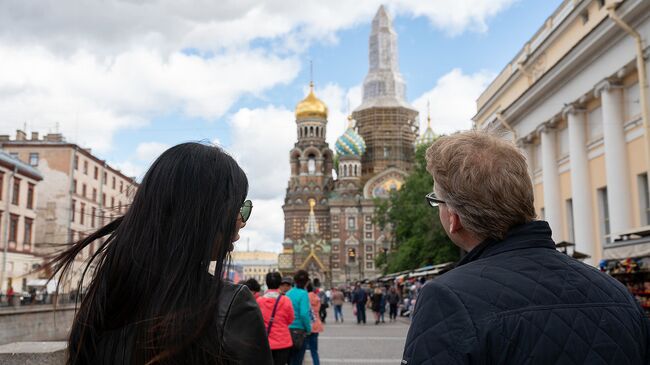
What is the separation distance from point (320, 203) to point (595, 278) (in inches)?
3672

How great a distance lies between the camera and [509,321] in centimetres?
194

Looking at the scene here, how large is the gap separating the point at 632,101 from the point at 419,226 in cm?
2189

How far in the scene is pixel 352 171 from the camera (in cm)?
9388

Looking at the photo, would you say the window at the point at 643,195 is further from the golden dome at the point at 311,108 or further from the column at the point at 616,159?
the golden dome at the point at 311,108

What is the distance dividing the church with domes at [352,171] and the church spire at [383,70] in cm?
15

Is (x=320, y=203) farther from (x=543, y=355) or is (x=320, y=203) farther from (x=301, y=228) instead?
(x=543, y=355)

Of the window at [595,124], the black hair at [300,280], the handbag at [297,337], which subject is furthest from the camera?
the window at [595,124]

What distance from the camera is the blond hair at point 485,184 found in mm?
2266

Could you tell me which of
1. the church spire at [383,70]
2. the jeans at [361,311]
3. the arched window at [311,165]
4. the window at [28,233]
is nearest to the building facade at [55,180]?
the window at [28,233]

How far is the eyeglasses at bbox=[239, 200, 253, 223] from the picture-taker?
2.34 meters

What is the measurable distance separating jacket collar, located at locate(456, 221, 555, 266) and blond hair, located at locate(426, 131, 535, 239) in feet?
0.13

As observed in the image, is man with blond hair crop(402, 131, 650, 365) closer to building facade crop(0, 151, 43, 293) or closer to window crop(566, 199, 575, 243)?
window crop(566, 199, 575, 243)

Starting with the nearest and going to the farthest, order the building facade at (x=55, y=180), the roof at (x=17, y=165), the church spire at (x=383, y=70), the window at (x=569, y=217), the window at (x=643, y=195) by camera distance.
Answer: the window at (x=643, y=195) < the window at (x=569, y=217) < the roof at (x=17, y=165) < the building facade at (x=55, y=180) < the church spire at (x=383, y=70)

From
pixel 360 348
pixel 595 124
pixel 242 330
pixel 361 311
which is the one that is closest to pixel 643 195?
pixel 595 124
